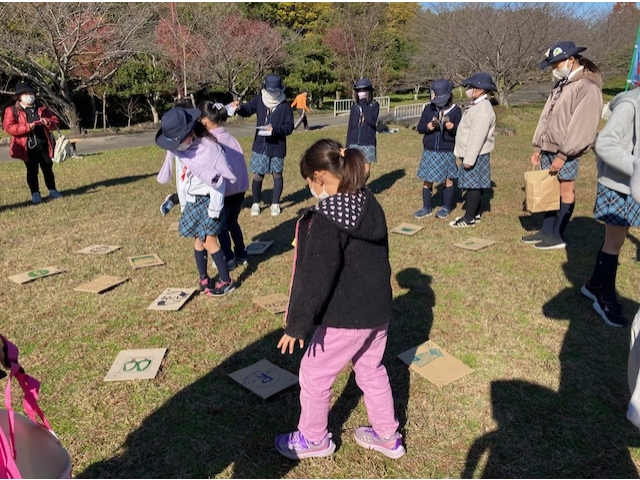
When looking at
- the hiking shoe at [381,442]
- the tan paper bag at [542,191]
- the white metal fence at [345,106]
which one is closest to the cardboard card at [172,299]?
the hiking shoe at [381,442]

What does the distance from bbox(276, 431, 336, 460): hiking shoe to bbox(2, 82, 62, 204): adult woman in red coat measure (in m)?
6.70

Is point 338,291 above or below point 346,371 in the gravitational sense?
above

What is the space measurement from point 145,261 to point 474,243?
3544 mm

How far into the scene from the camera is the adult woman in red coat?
23.9 feet

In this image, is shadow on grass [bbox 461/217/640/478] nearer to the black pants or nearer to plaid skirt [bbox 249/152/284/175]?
plaid skirt [bbox 249/152/284/175]

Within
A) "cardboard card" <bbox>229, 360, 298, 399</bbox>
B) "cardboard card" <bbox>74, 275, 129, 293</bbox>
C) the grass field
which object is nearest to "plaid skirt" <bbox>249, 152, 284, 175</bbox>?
the grass field

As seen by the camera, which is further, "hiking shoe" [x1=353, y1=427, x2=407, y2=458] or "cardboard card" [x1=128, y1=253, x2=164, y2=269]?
"cardboard card" [x1=128, y1=253, x2=164, y2=269]

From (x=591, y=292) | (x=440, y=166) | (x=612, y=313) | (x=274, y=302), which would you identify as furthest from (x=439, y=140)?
(x=274, y=302)

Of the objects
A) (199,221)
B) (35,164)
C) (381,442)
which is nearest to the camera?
(381,442)

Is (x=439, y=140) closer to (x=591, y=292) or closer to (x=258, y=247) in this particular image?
(x=258, y=247)

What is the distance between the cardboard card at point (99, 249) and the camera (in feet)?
17.8

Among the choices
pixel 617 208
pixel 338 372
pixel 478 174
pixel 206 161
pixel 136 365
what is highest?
pixel 206 161

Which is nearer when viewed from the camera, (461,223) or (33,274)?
(33,274)

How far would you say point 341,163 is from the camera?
2.22 metres
